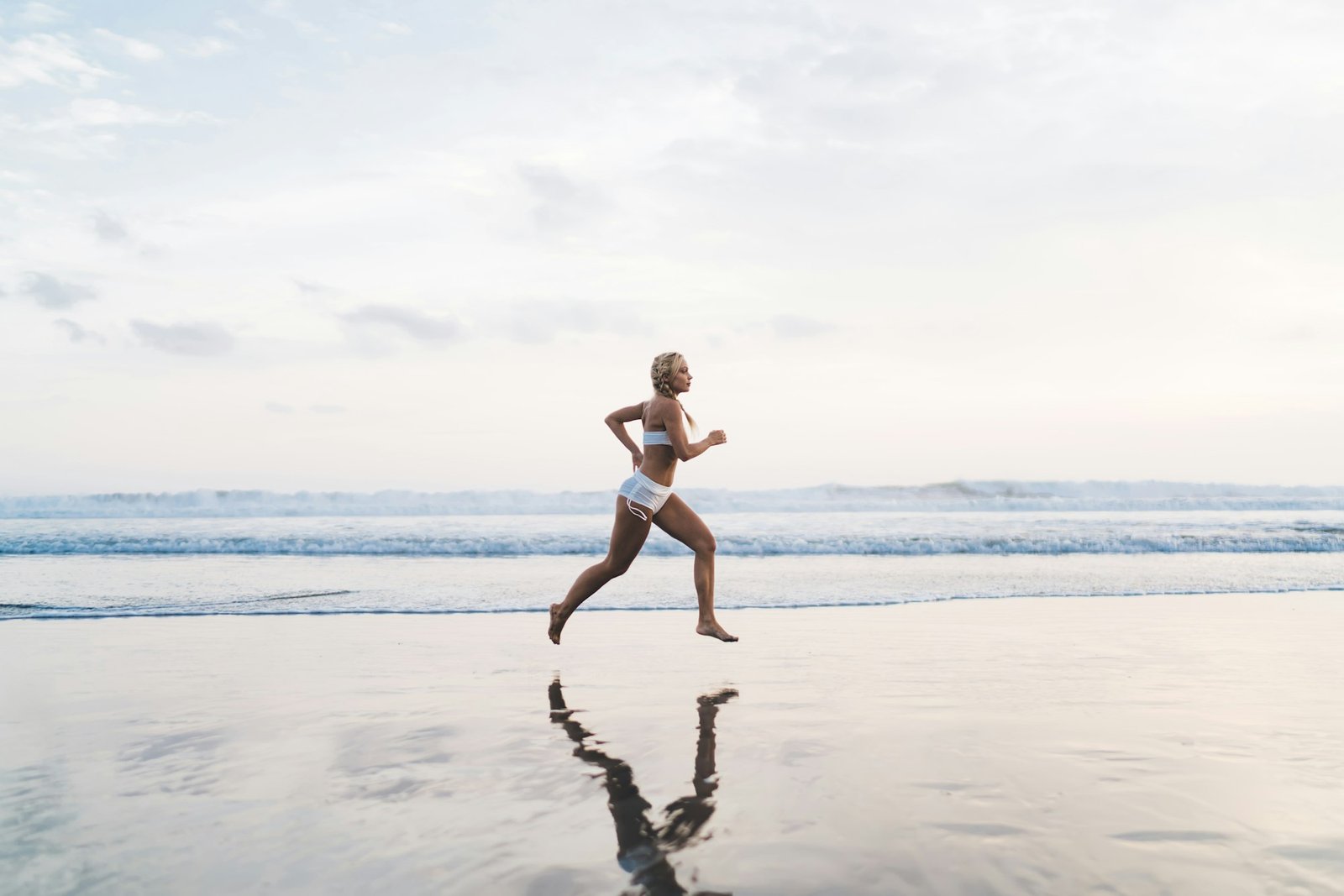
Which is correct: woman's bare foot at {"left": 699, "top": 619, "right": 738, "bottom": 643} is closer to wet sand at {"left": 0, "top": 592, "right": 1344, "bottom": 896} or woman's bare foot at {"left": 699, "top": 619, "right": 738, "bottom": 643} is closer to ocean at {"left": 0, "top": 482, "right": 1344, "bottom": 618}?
wet sand at {"left": 0, "top": 592, "right": 1344, "bottom": 896}

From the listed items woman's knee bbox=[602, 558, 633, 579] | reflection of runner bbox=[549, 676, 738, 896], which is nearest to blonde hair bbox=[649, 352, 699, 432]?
woman's knee bbox=[602, 558, 633, 579]

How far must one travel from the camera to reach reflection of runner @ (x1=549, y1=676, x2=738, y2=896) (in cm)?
267

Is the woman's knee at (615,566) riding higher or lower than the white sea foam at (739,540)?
higher

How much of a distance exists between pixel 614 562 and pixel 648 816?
352 centimetres

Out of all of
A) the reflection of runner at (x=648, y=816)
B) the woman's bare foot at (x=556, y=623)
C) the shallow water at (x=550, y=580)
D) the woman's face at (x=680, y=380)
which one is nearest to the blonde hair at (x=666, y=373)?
the woman's face at (x=680, y=380)

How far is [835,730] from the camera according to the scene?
4379 mm

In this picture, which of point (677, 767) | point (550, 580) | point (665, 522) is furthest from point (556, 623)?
point (550, 580)

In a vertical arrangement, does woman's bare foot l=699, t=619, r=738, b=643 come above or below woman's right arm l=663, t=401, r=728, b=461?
below

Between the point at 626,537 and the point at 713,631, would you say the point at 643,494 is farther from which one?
the point at 713,631

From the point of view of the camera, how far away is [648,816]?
3191 millimetres

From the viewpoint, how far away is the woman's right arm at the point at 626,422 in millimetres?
6902

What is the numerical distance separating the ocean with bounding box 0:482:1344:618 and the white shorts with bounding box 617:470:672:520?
3.10m

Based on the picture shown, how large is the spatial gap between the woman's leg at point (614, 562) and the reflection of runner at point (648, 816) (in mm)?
2198

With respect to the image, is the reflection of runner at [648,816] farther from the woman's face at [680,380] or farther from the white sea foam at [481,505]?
the white sea foam at [481,505]
